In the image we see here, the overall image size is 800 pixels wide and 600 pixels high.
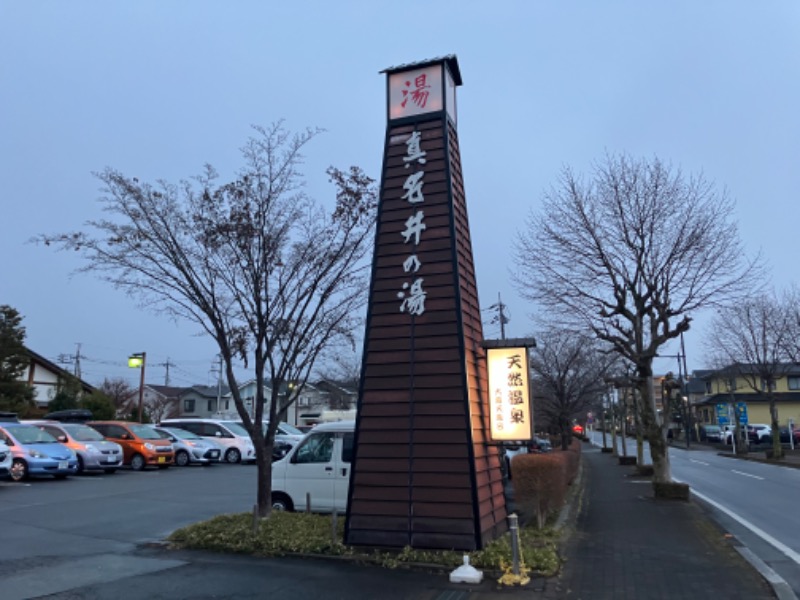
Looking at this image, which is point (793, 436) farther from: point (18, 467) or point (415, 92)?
point (18, 467)

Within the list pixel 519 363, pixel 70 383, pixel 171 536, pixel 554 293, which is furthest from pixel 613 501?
pixel 70 383

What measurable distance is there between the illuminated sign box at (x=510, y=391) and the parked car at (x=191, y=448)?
17228 millimetres

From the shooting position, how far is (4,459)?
604 inches

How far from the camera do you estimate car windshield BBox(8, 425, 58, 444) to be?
17.0 meters

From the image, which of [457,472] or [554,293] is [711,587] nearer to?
[457,472]

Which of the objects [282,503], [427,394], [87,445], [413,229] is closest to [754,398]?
[87,445]

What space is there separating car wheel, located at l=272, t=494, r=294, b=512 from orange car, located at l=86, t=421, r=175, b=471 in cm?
1155

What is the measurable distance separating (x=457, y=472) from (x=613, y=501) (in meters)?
8.19

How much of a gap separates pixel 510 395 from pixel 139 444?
16.6 meters

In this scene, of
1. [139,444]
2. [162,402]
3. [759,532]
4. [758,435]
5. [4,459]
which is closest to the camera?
[759,532]

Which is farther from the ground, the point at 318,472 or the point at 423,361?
the point at 423,361

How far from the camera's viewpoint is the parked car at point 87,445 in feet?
61.6

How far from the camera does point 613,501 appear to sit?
14.5m

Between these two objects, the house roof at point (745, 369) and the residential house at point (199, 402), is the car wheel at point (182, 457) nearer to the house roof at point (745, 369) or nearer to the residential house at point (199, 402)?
the house roof at point (745, 369)
